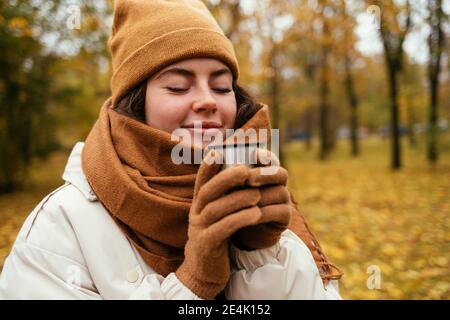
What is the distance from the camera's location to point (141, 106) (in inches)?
63.7

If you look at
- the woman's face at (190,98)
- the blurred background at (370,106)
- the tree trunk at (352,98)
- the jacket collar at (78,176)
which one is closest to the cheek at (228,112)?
the woman's face at (190,98)

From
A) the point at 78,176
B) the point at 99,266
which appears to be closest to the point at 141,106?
the point at 78,176

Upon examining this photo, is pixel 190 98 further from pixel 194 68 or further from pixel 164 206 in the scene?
pixel 164 206

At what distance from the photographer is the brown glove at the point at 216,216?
3.48ft

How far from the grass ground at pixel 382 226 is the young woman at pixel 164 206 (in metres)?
1.55

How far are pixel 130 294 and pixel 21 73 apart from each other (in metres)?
8.25

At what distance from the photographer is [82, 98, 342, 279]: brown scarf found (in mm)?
1394

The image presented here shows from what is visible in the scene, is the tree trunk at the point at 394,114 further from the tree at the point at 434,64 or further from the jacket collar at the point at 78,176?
the jacket collar at the point at 78,176

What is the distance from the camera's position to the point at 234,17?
374 inches

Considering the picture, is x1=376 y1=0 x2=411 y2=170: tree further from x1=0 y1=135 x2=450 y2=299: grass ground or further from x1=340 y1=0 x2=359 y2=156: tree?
x1=0 y1=135 x2=450 y2=299: grass ground

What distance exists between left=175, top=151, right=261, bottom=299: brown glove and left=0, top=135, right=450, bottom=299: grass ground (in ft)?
5.77

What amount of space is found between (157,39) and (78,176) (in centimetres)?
67

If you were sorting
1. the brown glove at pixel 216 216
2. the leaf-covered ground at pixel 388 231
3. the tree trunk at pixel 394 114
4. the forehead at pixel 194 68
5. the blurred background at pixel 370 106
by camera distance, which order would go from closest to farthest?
the brown glove at pixel 216 216, the forehead at pixel 194 68, the leaf-covered ground at pixel 388 231, the blurred background at pixel 370 106, the tree trunk at pixel 394 114

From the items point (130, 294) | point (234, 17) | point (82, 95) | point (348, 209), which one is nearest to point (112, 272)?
point (130, 294)
